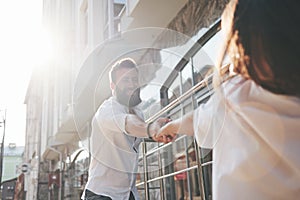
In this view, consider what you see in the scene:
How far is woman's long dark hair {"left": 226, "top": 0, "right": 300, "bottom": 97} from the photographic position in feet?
2.80

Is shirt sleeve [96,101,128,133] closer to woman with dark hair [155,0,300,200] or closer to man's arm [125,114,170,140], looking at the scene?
man's arm [125,114,170,140]

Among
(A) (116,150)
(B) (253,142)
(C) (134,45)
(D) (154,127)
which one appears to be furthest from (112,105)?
(C) (134,45)

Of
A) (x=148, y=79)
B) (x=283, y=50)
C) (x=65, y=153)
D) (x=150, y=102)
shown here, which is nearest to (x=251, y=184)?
(x=283, y=50)

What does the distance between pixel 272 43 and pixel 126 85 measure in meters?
1.36

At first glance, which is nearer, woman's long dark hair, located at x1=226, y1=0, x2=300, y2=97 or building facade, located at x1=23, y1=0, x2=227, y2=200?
woman's long dark hair, located at x1=226, y1=0, x2=300, y2=97

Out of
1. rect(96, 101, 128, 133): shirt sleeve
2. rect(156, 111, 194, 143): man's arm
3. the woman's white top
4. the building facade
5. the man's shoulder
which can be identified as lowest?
the woman's white top

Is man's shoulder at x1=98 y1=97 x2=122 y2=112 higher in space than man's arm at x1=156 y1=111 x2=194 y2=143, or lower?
higher

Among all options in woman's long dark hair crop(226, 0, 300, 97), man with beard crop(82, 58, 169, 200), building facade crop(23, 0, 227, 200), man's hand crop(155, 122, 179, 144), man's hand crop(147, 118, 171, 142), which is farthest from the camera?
building facade crop(23, 0, 227, 200)

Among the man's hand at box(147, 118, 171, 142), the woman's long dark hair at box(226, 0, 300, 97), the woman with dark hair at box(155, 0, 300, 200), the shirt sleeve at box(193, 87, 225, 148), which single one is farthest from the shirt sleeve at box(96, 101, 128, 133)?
the woman's long dark hair at box(226, 0, 300, 97)

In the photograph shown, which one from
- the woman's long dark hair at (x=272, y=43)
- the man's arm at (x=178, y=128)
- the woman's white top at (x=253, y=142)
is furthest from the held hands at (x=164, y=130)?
the woman's long dark hair at (x=272, y=43)

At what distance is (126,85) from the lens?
2154 mm

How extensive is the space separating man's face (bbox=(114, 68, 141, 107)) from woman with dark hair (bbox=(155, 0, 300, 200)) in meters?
1.18

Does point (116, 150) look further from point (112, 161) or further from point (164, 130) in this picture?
point (164, 130)

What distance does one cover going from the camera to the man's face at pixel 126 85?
214cm
